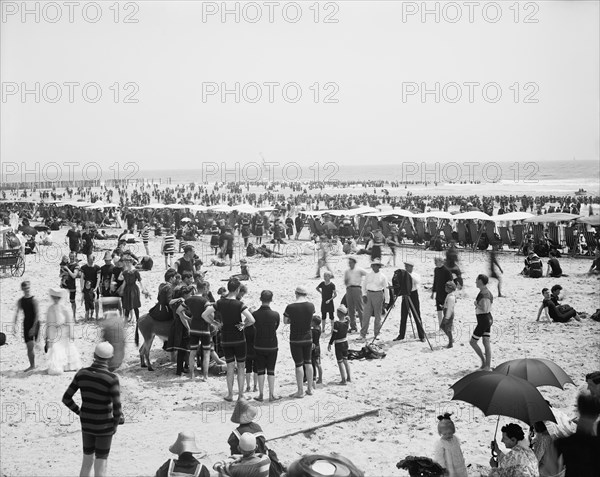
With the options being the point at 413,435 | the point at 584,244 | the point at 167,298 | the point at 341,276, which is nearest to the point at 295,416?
the point at 413,435

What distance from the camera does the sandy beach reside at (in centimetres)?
609

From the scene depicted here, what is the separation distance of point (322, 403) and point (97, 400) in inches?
124

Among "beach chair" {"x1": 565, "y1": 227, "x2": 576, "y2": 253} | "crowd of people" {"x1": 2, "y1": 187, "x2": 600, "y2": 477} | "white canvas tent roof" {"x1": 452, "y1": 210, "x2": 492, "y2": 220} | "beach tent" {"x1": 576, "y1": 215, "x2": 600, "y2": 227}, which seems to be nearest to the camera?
"crowd of people" {"x1": 2, "y1": 187, "x2": 600, "y2": 477}

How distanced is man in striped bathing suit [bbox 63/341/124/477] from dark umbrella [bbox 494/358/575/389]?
352cm

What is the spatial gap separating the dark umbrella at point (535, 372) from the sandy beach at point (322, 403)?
33.0 inches

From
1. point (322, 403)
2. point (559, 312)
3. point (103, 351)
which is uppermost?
point (103, 351)

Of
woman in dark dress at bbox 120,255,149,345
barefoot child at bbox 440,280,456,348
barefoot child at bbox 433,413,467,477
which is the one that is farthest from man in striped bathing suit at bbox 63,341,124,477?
barefoot child at bbox 440,280,456,348

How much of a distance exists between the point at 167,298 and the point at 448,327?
14.4 feet

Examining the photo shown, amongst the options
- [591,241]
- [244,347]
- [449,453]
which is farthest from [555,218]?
[449,453]

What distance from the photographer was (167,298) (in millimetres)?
8820

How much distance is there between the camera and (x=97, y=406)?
5.09m

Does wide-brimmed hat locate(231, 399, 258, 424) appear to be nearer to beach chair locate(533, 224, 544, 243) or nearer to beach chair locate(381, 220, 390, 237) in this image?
beach chair locate(533, 224, 544, 243)

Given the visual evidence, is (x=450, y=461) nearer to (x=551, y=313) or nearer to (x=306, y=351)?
(x=306, y=351)

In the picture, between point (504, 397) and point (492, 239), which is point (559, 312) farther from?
point (492, 239)
